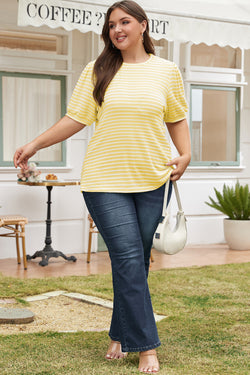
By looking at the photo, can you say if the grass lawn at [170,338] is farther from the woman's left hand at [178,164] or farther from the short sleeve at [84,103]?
the short sleeve at [84,103]

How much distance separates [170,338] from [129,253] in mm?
1028

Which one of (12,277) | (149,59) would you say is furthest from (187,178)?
(149,59)

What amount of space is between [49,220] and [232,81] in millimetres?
3313

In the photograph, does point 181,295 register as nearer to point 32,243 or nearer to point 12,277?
point 12,277

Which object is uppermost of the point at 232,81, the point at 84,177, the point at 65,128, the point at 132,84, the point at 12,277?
the point at 232,81

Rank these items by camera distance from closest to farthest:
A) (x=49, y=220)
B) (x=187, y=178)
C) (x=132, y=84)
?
1. (x=132, y=84)
2. (x=49, y=220)
3. (x=187, y=178)

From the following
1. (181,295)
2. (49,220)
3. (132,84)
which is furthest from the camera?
(49,220)

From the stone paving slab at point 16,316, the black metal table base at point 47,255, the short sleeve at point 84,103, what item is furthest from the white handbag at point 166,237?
the black metal table base at point 47,255

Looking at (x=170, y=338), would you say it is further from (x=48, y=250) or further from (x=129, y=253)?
(x=48, y=250)

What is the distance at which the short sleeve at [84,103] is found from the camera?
315cm

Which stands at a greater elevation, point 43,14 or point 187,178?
point 43,14

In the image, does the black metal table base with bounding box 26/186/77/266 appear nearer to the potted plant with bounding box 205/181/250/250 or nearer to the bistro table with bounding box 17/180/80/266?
the bistro table with bounding box 17/180/80/266

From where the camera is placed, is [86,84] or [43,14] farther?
[43,14]

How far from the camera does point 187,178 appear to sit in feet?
27.9
